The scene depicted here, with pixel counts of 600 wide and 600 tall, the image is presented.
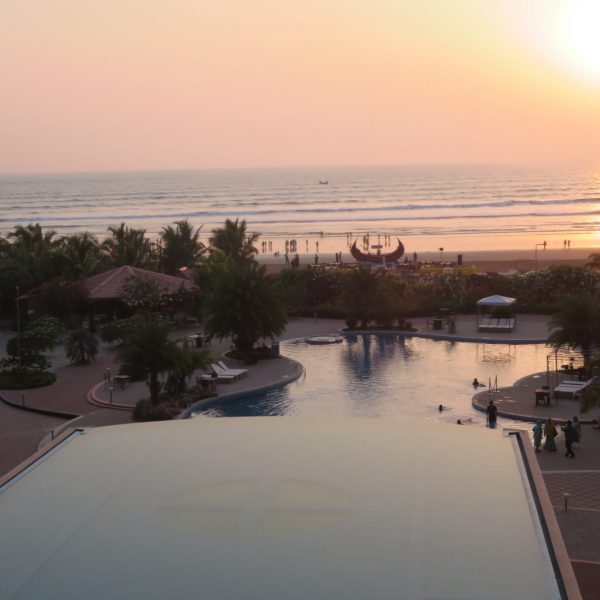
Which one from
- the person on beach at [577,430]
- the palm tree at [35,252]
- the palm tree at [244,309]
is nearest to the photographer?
the person on beach at [577,430]

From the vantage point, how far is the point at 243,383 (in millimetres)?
27766

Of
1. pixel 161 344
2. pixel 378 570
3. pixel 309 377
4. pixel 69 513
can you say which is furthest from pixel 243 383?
pixel 378 570

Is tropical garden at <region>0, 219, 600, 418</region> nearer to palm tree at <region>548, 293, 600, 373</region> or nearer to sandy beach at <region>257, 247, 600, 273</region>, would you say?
palm tree at <region>548, 293, 600, 373</region>

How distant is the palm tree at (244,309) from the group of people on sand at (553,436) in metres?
12.1

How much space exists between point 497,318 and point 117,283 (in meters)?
15.3

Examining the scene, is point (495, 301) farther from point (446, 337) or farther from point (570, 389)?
point (570, 389)

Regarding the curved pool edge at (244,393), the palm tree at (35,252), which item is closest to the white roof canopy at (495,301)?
the curved pool edge at (244,393)

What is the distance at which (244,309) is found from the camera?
1208 inches

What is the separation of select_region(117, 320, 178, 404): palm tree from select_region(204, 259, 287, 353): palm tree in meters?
6.49

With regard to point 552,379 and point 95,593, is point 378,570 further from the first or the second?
point 552,379

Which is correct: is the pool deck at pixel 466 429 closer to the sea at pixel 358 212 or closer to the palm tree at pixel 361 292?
the palm tree at pixel 361 292

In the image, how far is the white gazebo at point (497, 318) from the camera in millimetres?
→ 34938

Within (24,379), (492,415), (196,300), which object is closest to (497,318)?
(196,300)

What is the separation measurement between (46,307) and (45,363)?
743 centimetres
